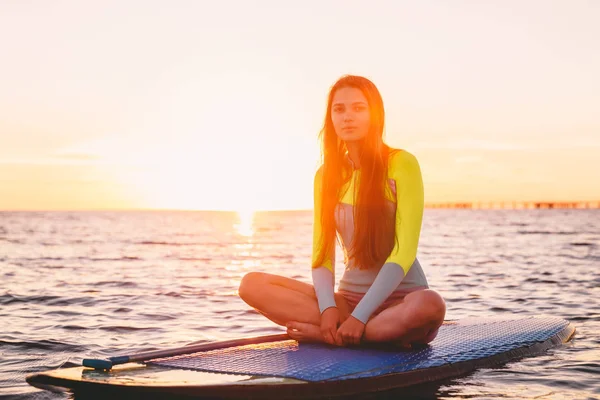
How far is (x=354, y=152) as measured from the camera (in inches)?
210

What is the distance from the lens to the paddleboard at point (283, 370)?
4234 millimetres

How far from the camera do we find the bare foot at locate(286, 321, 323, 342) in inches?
211

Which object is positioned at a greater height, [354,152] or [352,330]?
[354,152]

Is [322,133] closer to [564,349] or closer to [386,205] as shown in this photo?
[386,205]

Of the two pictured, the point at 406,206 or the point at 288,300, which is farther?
the point at 288,300

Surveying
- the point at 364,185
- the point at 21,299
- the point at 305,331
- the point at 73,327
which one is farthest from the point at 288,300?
the point at 21,299

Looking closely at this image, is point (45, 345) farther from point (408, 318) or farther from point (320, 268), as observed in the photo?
point (408, 318)

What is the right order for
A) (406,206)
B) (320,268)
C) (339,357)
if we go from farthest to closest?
(320,268), (406,206), (339,357)

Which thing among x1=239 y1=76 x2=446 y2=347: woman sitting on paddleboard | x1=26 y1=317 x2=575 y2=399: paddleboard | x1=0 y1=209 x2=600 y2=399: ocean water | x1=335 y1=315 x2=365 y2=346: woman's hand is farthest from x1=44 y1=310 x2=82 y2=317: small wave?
x1=335 y1=315 x2=365 y2=346: woman's hand

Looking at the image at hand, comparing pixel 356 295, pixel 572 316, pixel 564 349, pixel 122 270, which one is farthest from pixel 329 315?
pixel 122 270

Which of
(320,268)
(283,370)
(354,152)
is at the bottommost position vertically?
(283,370)

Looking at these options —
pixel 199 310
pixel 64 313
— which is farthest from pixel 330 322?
pixel 64 313

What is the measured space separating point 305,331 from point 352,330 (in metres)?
0.52

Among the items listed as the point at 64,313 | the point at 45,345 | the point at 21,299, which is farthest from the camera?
the point at 21,299
